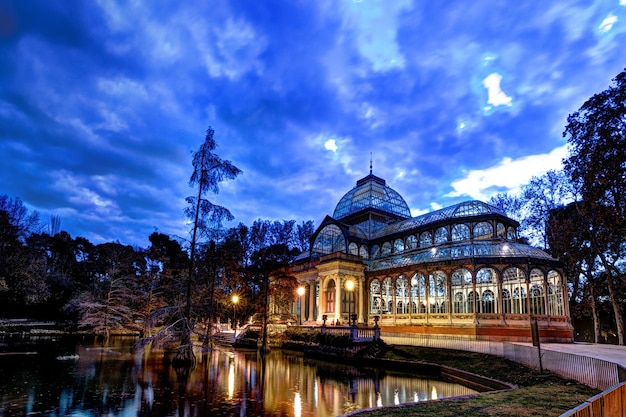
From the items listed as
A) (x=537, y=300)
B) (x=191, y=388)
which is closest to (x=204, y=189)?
(x=191, y=388)

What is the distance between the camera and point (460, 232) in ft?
122

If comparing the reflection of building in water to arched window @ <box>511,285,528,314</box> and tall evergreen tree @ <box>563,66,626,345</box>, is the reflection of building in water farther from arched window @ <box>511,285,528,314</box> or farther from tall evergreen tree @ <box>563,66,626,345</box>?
arched window @ <box>511,285,528,314</box>

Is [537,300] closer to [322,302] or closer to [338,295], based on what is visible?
[338,295]

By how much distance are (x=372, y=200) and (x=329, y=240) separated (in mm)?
8006

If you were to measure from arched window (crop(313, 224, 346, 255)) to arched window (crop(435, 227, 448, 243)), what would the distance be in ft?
33.9

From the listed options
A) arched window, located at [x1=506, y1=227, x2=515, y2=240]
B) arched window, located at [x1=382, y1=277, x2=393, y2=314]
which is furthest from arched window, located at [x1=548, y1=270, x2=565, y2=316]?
arched window, located at [x1=382, y1=277, x2=393, y2=314]

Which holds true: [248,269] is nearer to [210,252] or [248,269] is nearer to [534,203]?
[210,252]

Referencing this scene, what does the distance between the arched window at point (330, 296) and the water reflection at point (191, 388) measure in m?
17.0

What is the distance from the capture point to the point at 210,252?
27047 millimetres

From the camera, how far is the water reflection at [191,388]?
11.5m

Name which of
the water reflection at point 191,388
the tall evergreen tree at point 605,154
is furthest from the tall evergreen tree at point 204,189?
the tall evergreen tree at point 605,154

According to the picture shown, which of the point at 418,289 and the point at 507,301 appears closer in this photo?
the point at 507,301

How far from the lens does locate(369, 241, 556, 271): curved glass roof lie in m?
30.8

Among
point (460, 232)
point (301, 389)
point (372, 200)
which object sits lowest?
point (301, 389)
